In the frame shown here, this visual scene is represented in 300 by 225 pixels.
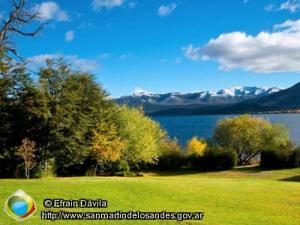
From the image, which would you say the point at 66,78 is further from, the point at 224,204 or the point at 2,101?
the point at 224,204

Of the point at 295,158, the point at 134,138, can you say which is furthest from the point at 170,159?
the point at 295,158

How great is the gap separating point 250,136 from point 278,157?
13.2 meters

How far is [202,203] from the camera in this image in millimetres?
23172

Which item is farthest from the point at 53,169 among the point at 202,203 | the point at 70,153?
the point at 202,203

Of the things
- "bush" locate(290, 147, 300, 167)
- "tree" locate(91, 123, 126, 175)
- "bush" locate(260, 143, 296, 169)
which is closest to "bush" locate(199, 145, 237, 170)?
"bush" locate(260, 143, 296, 169)

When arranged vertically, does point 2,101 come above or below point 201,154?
above

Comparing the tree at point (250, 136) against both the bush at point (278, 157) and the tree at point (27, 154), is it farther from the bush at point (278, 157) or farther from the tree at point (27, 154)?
the tree at point (27, 154)

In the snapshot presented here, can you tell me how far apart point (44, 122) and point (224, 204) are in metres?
32.6

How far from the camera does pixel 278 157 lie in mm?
67688

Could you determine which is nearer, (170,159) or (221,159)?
(221,159)

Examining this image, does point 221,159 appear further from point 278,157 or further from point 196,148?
point 278,157

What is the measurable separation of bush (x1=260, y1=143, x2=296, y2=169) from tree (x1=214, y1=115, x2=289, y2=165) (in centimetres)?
1004

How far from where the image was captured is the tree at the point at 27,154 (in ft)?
147

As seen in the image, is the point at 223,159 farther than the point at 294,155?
Yes
